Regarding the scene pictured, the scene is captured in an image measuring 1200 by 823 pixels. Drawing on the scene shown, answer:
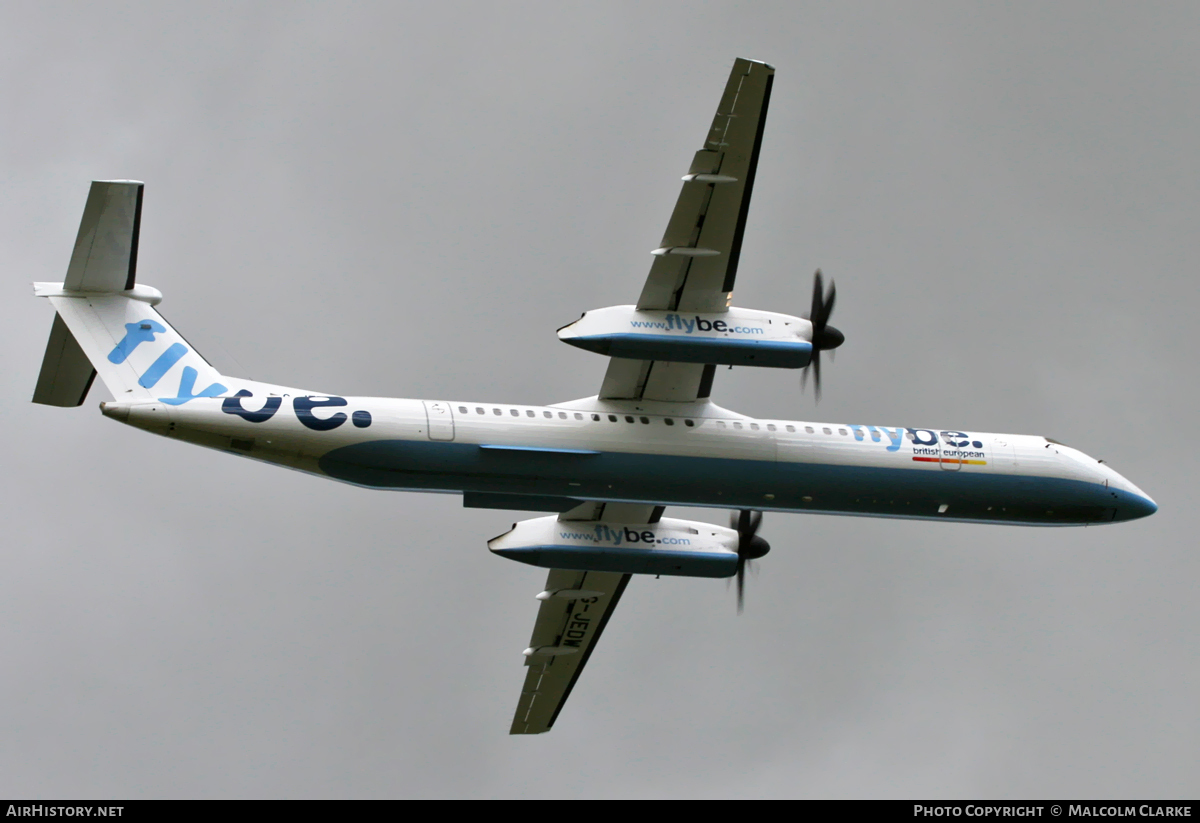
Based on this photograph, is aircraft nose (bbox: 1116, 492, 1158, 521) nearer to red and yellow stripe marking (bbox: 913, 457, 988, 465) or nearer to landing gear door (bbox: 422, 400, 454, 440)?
red and yellow stripe marking (bbox: 913, 457, 988, 465)

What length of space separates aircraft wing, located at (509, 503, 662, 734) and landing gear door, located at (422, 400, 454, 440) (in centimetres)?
766

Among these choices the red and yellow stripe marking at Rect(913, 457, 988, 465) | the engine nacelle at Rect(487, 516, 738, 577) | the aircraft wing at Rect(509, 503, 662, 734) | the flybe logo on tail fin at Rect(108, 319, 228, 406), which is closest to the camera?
the flybe logo on tail fin at Rect(108, 319, 228, 406)

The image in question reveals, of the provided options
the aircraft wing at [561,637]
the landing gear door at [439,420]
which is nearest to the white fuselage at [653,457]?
the landing gear door at [439,420]

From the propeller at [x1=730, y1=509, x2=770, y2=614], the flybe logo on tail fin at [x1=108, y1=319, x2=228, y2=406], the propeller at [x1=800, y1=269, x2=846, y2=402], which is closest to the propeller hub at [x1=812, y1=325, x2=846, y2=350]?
the propeller at [x1=800, y1=269, x2=846, y2=402]

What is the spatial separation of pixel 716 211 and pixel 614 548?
29.9 ft

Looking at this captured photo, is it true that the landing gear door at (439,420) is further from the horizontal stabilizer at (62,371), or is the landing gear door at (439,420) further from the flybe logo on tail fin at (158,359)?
the horizontal stabilizer at (62,371)

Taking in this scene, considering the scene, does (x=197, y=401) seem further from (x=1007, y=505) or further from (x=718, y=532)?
(x=1007, y=505)

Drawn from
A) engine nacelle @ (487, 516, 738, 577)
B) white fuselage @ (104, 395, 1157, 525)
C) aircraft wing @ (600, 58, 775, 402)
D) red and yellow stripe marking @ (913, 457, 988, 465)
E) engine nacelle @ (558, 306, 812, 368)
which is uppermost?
aircraft wing @ (600, 58, 775, 402)

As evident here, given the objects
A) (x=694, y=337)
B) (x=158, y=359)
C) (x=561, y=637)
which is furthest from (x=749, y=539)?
(x=158, y=359)

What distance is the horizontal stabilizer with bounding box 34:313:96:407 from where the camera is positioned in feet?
96.2

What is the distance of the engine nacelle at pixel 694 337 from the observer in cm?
2889
